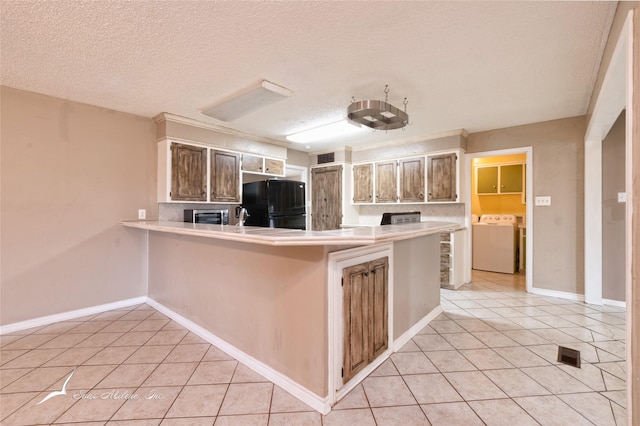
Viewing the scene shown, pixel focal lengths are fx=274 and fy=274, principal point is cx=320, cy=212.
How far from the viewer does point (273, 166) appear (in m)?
4.77

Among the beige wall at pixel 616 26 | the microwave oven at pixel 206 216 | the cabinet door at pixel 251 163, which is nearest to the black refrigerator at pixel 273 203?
the cabinet door at pixel 251 163

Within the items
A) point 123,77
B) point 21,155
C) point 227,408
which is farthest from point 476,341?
point 21,155

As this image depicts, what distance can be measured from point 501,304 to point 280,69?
12.0 ft

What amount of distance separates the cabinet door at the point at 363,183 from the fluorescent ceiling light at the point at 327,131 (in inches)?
42.1

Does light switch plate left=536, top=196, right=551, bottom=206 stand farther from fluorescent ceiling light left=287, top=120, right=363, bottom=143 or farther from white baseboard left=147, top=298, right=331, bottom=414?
white baseboard left=147, top=298, right=331, bottom=414

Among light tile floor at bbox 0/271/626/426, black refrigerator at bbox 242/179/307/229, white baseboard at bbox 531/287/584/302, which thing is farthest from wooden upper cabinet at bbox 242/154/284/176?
white baseboard at bbox 531/287/584/302

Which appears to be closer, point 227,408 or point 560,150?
point 227,408

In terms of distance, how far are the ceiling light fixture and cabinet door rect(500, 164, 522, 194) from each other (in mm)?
4007

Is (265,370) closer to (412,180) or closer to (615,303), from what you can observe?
(412,180)

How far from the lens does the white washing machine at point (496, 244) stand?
4.98 metres

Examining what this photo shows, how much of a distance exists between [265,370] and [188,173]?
109 inches

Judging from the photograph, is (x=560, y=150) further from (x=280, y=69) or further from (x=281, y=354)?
(x=281, y=354)

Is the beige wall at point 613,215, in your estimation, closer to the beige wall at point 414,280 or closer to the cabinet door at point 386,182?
the beige wall at point 414,280

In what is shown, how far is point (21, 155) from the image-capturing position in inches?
108
